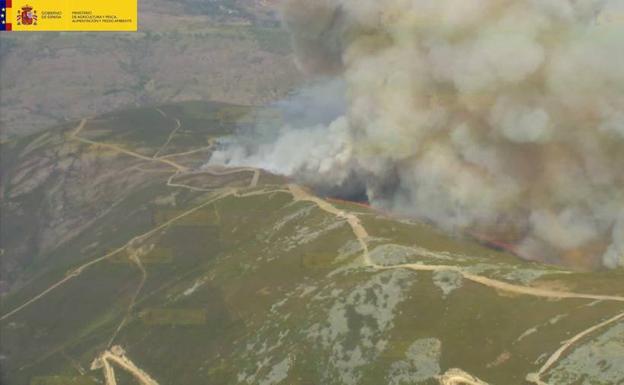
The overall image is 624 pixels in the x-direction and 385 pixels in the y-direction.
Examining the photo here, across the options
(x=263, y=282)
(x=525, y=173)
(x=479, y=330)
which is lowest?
(x=263, y=282)

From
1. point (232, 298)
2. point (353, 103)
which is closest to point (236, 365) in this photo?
point (232, 298)

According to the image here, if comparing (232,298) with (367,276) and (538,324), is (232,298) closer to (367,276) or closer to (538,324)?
(367,276)

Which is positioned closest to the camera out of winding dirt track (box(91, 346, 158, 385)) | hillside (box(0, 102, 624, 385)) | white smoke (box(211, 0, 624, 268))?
hillside (box(0, 102, 624, 385))

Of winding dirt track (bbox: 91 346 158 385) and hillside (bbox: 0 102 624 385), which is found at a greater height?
hillside (bbox: 0 102 624 385)

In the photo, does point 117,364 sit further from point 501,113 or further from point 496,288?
point 501,113

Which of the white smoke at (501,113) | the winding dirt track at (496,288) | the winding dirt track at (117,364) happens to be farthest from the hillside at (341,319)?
the white smoke at (501,113)

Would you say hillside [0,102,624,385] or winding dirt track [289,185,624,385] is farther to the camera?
hillside [0,102,624,385]

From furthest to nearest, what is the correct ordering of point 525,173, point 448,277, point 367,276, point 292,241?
point 292,241, point 525,173, point 367,276, point 448,277

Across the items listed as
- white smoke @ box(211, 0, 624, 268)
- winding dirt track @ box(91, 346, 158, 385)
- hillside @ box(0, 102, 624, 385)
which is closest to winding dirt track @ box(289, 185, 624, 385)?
hillside @ box(0, 102, 624, 385)

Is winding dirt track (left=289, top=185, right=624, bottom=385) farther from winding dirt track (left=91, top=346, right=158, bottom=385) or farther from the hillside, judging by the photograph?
winding dirt track (left=91, top=346, right=158, bottom=385)
